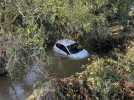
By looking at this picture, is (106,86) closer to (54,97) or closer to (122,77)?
(122,77)

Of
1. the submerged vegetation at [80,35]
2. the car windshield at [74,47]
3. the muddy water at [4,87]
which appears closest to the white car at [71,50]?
the car windshield at [74,47]

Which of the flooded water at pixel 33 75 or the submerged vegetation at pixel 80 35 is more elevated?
the submerged vegetation at pixel 80 35

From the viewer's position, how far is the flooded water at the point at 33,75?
2241cm

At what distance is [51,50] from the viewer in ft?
89.0

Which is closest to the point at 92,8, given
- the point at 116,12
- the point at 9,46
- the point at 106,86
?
the point at 116,12

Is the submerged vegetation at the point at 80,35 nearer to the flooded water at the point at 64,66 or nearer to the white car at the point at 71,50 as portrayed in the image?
the white car at the point at 71,50

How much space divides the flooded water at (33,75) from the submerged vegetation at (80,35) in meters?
1.23

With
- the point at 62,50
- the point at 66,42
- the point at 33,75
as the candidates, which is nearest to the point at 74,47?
the point at 66,42

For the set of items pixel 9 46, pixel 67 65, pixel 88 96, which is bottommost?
pixel 67 65

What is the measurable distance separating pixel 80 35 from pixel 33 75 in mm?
4705

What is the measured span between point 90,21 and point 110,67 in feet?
22.0

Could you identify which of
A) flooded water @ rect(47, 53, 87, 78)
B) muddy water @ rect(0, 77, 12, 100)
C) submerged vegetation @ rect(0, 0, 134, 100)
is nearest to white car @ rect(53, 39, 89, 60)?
flooded water @ rect(47, 53, 87, 78)

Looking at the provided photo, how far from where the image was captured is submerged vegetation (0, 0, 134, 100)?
16.6 meters

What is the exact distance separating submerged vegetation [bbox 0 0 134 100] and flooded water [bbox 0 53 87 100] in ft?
4.04
